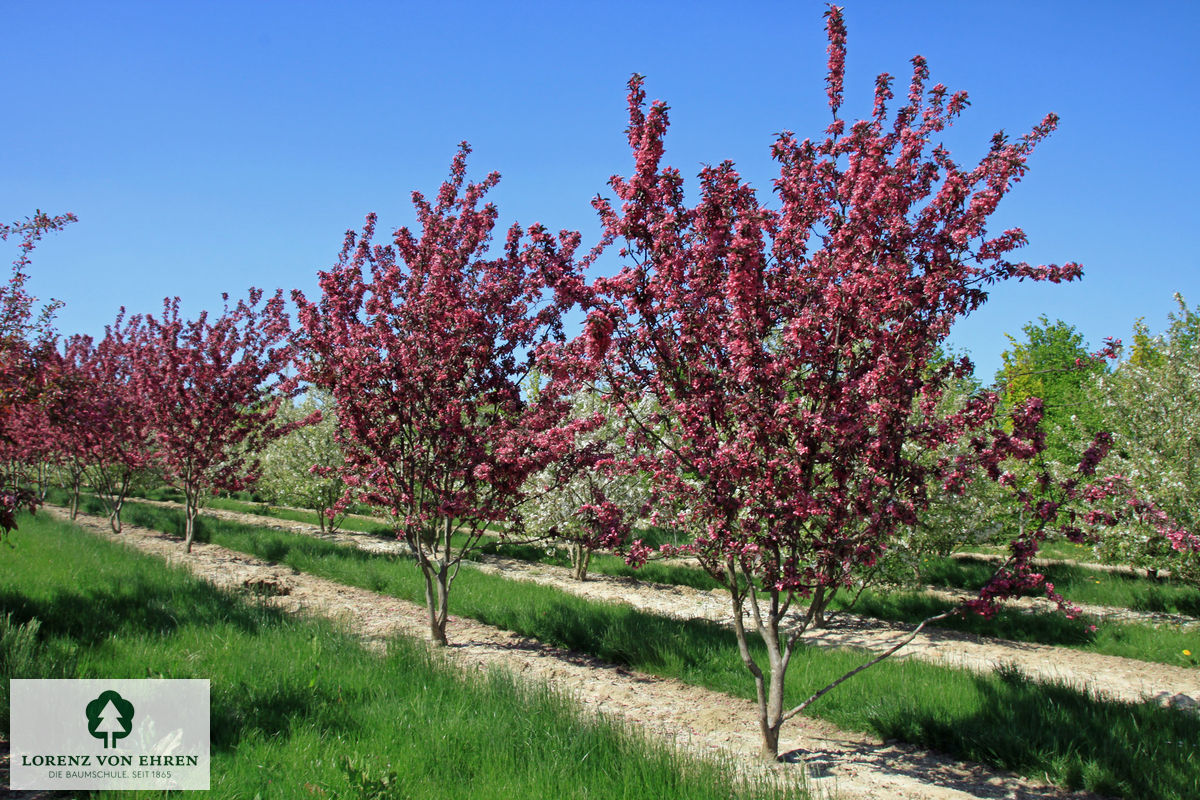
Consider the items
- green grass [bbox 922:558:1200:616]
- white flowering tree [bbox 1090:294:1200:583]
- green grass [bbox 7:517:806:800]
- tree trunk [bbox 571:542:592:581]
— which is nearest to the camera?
green grass [bbox 7:517:806:800]

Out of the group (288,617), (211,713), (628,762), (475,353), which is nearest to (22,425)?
(288,617)

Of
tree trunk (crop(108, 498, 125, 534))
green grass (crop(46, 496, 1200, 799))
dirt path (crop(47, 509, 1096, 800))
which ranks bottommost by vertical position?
dirt path (crop(47, 509, 1096, 800))

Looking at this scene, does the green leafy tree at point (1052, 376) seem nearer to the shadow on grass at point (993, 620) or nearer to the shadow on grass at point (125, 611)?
the shadow on grass at point (993, 620)

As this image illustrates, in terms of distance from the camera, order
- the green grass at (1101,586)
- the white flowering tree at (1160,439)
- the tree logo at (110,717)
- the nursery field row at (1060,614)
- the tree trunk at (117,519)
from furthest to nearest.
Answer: the tree trunk at (117,519)
the green grass at (1101,586)
the white flowering tree at (1160,439)
the nursery field row at (1060,614)
the tree logo at (110,717)

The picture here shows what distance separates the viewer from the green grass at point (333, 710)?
3.87 m

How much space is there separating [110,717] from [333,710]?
146cm

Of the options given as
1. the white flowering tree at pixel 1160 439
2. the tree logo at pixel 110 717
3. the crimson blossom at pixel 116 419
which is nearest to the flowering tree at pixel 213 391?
the crimson blossom at pixel 116 419

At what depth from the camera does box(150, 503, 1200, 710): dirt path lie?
8.33 m

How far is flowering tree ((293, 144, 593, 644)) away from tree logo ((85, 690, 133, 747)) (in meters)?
3.70

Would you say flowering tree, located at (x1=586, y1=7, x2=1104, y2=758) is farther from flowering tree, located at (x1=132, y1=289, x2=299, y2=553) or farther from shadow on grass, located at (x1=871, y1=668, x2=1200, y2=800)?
flowering tree, located at (x1=132, y1=289, x2=299, y2=553)

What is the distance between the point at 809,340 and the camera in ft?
15.7

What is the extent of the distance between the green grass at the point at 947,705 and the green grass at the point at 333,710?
2.79 m

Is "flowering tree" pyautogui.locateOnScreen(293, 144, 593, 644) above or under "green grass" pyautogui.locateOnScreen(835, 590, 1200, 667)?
above

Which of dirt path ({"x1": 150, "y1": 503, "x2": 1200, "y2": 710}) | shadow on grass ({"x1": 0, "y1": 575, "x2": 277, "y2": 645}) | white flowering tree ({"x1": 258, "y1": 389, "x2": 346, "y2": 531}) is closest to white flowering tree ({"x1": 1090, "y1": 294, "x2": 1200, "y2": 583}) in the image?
dirt path ({"x1": 150, "y1": 503, "x2": 1200, "y2": 710})
